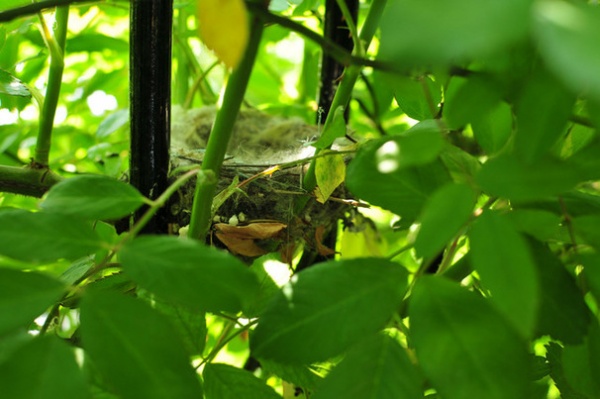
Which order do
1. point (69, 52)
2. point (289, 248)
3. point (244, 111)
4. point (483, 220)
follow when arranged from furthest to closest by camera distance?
point (244, 111) → point (69, 52) → point (289, 248) → point (483, 220)

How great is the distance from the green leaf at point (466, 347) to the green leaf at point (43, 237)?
0.56 feet

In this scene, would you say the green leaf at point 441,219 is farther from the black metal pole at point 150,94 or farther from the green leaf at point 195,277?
the black metal pole at point 150,94

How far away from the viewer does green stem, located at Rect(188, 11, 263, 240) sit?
310 millimetres

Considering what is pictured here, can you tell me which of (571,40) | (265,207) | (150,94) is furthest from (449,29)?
(265,207)

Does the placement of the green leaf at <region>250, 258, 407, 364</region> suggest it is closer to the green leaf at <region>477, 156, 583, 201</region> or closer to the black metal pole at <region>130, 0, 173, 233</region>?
the green leaf at <region>477, 156, 583, 201</region>

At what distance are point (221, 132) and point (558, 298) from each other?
207 mm

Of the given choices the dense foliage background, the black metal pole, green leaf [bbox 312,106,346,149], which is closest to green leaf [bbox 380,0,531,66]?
the dense foliage background

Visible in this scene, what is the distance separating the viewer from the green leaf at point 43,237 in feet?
0.95

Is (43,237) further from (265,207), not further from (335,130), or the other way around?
(265,207)

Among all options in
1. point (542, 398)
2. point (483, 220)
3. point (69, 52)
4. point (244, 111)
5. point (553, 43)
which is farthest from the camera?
point (244, 111)

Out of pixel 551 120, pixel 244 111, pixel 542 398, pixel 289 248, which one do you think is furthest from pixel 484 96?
pixel 244 111

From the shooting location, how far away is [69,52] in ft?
2.97

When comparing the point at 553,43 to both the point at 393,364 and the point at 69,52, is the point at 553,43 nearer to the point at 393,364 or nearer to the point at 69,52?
the point at 393,364

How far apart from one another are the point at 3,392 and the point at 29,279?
5 cm
